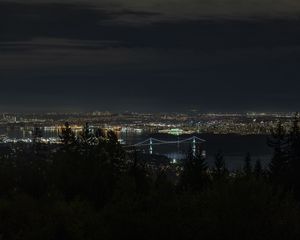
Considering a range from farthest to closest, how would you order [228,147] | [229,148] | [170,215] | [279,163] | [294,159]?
[228,147] → [229,148] → [294,159] → [279,163] → [170,215]

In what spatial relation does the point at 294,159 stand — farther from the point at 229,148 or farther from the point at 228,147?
the point at 228,147

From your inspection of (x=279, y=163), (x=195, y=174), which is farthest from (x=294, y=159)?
(x=195, y=174)

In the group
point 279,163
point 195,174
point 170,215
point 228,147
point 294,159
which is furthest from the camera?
point 228,147

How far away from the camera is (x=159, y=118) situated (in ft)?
606

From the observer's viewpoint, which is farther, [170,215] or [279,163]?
[279,163]

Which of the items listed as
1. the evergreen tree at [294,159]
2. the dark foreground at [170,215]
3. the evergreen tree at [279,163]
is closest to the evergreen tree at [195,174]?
the evergreen tree at [279,163]

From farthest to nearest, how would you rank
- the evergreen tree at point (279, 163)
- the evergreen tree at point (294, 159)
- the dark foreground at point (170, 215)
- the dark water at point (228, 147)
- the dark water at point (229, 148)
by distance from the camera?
the dark water at point (229, 148) → the dark water at point (228, 147) → the evergreen tree at point (279, 163) → the evergreen tree at point (294, 159) → the dark foreground at point (170, 215)

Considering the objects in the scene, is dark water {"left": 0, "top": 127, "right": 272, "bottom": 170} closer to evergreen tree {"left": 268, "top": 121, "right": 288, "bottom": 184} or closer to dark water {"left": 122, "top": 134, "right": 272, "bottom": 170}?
dark water {"left": 122, "top": 134, "right": 272, "bottom": 170}

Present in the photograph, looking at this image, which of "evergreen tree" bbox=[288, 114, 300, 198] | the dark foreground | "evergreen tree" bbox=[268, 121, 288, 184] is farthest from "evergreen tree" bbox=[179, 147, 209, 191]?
the dark foreground

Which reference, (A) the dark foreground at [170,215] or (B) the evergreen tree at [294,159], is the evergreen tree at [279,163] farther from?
(A) the dark foreground at [170,215]

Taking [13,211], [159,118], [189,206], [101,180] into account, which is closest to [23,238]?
[13,211]

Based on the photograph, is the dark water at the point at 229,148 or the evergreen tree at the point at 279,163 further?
the dark water at the point at 229,148

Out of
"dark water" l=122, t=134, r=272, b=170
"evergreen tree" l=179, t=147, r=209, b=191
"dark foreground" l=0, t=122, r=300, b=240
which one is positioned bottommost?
"dark water" l=122, t=134, r=272, b=170

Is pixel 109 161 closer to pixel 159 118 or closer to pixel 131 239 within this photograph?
pixel 131 239
